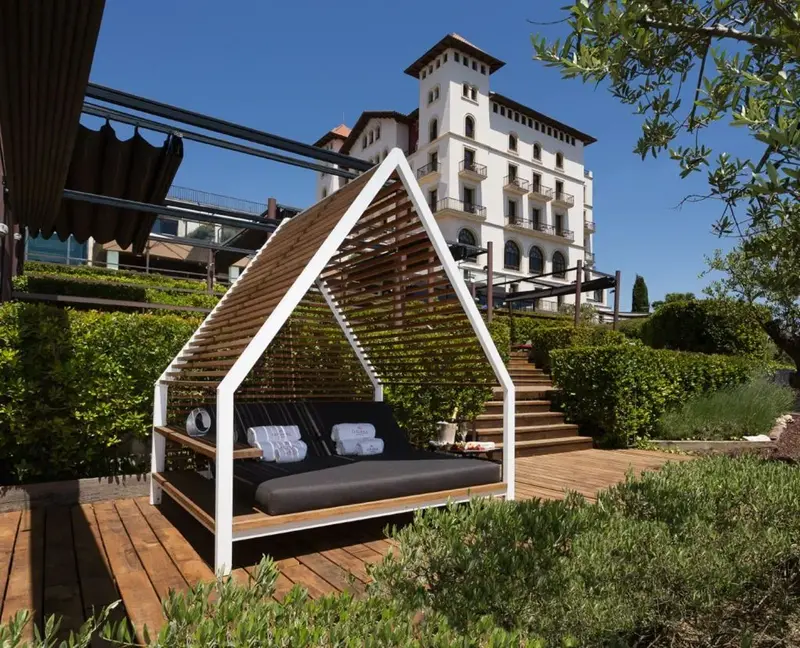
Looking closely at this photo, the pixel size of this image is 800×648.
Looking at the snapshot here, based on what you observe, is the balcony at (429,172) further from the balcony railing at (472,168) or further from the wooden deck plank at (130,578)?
the wooden deck plank at (130,578)

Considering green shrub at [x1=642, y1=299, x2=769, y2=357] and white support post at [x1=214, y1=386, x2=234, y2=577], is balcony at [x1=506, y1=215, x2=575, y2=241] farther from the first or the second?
white support post at [x1=214, y1=386, x2=234, y2=577]

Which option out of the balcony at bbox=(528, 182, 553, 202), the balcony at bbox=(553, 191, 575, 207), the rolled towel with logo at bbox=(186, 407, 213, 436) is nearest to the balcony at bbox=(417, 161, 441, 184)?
the balcony at bbox=(528, 182, 553, 202)

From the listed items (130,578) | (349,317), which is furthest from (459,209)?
(130,578)

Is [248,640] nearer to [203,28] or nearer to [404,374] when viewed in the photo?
[404,374]

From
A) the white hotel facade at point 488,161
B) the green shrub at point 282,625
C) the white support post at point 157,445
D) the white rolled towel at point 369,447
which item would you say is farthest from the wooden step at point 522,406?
the white hotel facade at point 488,161

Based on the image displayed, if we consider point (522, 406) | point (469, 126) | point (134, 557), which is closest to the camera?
point (134, 557)

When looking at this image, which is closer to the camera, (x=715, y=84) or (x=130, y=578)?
(x=715, y=84)

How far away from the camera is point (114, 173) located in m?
5.46

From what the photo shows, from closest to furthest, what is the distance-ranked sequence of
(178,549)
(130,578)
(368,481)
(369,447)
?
(130,578) → (178,549) → (368,481) → (369,447)

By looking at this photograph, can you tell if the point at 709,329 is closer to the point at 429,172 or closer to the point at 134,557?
the point at 134,557

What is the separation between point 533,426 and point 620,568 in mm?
6641

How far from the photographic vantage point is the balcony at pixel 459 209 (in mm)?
36906

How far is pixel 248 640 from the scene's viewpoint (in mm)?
1374

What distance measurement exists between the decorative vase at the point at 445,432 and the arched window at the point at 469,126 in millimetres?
34047
